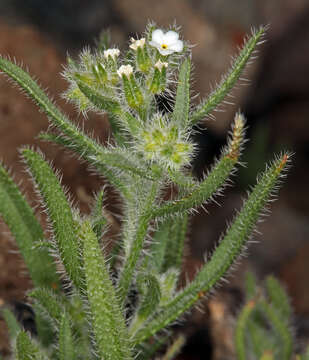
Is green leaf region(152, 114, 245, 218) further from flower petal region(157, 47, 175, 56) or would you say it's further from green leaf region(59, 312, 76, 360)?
green leaf region(59, 312, 76, 360)

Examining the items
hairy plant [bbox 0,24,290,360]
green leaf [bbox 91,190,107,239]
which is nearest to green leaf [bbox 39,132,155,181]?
hairy plant [bbox 0,24,290,360]

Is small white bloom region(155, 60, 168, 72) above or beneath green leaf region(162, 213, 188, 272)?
above

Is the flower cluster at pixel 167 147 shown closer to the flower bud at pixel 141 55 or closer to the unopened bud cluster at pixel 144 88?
the unopened bud cluster at pixel 144 88

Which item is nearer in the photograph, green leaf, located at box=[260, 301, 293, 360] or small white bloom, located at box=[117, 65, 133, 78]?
small white bloom, located at box=[117, 65, 133, 78]

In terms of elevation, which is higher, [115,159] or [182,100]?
[182,100]

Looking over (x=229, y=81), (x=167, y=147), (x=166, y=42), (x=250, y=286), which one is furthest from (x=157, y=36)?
(x=250, y=286)

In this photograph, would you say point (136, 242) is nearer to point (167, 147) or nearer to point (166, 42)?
point (167, 147)

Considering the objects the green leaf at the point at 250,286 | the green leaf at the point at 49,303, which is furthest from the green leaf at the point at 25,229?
the green leaf at the point at 250,286
